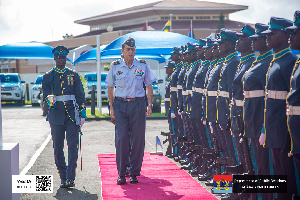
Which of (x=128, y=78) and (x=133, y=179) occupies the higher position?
(x=128, y=78)

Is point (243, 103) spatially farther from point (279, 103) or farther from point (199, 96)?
point (199, 96)

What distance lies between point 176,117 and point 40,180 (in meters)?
5.25

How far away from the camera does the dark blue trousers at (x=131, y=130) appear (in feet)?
27.6

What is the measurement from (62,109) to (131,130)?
3.99ft

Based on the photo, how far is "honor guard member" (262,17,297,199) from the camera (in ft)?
18.2

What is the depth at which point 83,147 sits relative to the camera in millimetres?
13195

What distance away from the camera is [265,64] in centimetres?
612

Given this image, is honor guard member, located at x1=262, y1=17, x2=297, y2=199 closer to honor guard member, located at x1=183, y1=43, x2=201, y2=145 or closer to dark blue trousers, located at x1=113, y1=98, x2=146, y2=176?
dark blue trousers, located at x1=113, y1=98, x2=146, y2=176

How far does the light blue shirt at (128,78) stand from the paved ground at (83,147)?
61.0 inches

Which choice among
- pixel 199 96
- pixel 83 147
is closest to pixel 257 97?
pixel 199 96

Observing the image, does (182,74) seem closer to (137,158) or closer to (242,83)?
(137,158)

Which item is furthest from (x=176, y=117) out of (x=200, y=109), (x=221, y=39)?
(x=221, y=39)

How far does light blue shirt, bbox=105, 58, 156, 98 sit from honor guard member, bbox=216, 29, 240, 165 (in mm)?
1374

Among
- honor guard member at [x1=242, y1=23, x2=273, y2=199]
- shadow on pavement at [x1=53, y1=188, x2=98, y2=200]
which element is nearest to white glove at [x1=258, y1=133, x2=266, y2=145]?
honor guard member at [x1=242, y1=23, x2=273, y2=199]
